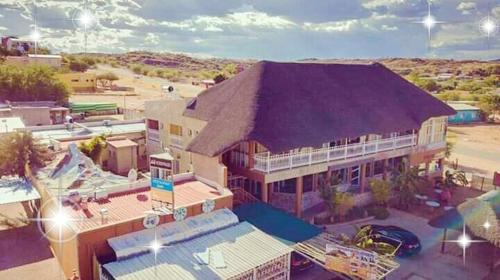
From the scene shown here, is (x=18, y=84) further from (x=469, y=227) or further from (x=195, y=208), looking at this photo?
(x=469, y=227)

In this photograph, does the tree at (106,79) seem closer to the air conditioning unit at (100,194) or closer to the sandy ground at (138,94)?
the sandy ground at (138,94)

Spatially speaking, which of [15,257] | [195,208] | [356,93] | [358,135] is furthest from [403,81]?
[15,257]

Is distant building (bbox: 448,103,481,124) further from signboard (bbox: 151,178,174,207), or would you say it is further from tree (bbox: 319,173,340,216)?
signboard (bbox: 151,178,174,207)

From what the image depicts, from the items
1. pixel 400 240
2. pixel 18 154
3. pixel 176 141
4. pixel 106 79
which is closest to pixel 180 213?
pixel 400 240

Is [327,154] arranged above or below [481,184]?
above

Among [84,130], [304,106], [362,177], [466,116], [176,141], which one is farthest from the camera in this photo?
[466,116]

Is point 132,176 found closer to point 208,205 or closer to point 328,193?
point 208,205

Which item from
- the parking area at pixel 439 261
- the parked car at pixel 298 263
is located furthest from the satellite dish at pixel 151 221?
the parking area at pixel 439 261
